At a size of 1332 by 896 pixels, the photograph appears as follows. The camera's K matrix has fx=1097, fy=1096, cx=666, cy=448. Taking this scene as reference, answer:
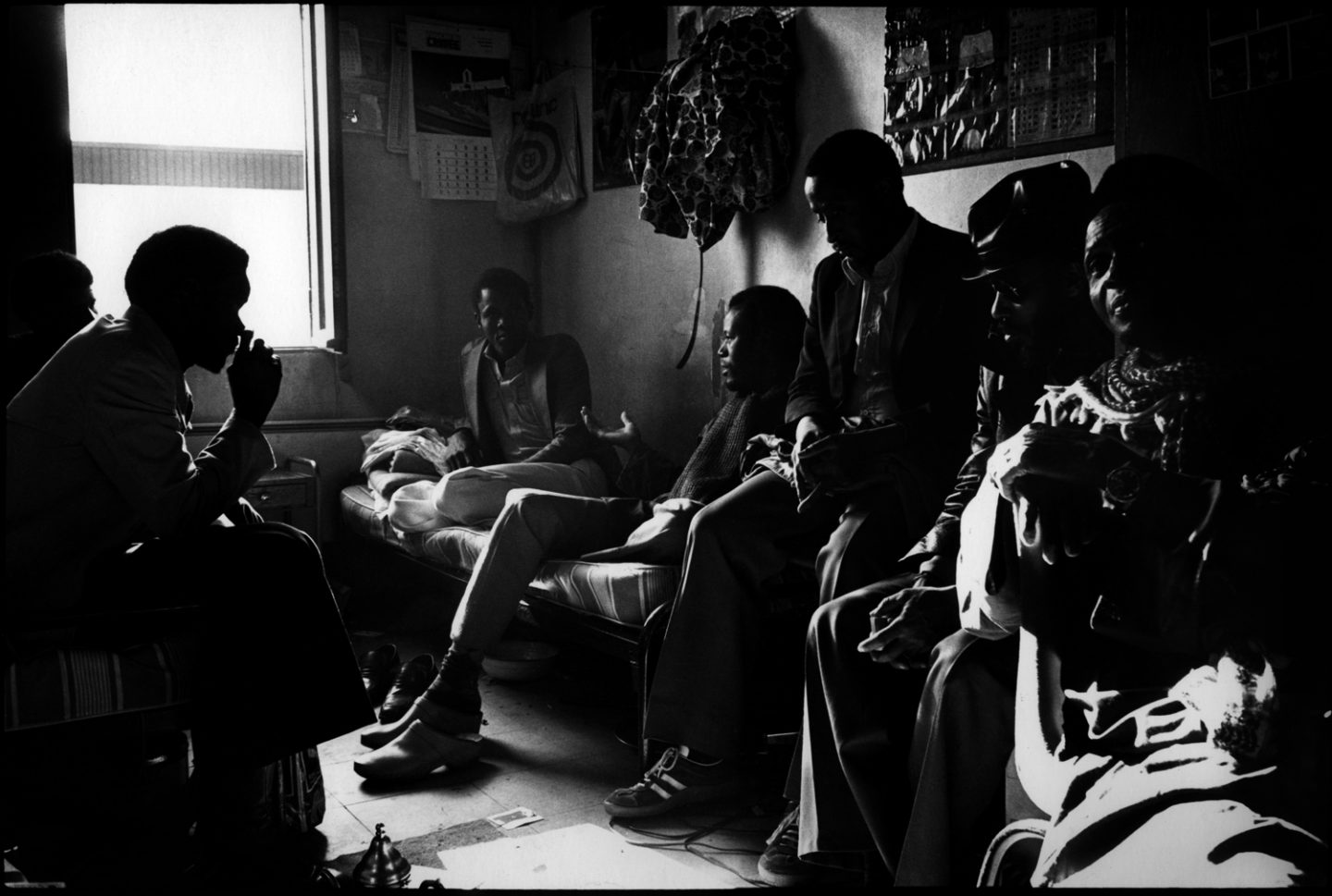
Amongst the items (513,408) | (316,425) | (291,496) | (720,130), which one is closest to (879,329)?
(720,130)

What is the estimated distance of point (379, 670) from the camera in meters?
3.64

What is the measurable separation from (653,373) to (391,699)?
178 centimetres

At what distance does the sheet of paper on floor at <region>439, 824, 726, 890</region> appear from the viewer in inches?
89.7

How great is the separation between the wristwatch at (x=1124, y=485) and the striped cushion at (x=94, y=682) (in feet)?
5.83

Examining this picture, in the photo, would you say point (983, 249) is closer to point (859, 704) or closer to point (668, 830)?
point (859, 704)

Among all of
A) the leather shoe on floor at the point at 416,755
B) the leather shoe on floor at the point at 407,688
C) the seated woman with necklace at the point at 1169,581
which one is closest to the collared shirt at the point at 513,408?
the leather shoe on floor at the point at 407,688

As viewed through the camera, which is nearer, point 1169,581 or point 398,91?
point 1169,581

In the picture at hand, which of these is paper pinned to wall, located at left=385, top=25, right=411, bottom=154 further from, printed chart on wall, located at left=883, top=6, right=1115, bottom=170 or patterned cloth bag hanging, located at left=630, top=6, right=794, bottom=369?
printed chart on wall, located at left=883, top=6, right=1115, bottom=170

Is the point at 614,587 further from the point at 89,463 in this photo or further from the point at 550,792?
the point at 89,463

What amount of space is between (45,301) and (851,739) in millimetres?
2414

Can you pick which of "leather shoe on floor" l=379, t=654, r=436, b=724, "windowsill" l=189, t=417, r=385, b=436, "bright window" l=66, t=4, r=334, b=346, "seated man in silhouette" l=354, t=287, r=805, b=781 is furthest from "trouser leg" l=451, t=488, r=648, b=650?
"windowsill" l=189, t=417, r=385, b=436

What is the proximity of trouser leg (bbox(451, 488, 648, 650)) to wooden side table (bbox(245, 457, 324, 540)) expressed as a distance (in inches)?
71.2

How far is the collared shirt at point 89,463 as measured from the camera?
2.11 meters

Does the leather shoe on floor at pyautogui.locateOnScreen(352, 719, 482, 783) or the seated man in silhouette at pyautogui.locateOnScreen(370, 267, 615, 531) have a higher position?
the seated man in silhouette at pyautogui.locateOnScreen(370, 267, 615, 531)
